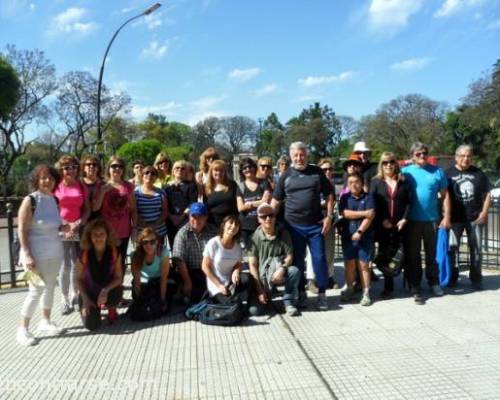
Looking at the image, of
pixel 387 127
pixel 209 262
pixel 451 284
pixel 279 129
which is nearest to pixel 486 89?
pixel 387 127

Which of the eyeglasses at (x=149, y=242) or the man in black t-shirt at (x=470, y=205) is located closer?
the eyeglasses at (x=149, y=242)

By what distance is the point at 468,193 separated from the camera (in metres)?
5.71

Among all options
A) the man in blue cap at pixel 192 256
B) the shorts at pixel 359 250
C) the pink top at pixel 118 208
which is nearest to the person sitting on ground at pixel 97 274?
the pink top at pixel 118 208

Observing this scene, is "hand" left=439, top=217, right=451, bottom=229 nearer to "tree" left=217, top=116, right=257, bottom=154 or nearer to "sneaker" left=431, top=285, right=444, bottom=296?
"sneaker" left=431, top=285, right=444, bottom=296

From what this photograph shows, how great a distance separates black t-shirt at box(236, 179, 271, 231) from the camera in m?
5.57

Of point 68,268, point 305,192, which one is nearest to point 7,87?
point 68,268

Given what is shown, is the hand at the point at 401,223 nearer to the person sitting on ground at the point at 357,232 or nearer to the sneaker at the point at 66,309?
the person sitting on ground at the point at 357,232

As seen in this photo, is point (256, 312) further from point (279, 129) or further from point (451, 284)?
point (279, 129)

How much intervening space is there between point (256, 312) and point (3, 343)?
2.53 meters

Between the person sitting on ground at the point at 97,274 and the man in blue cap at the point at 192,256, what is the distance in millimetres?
746

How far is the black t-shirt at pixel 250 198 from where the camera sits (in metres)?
5.57

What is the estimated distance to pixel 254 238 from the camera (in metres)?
5.09

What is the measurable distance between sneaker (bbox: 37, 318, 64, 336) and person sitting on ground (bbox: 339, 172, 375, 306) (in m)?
3.22

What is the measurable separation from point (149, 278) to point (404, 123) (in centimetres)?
5467
